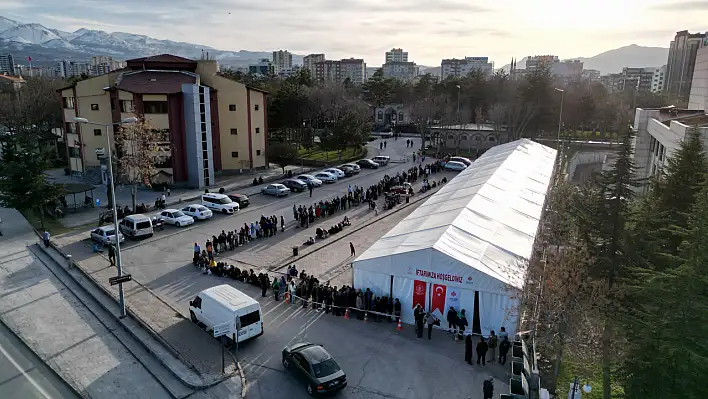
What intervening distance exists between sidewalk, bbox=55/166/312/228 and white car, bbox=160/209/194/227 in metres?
4.66

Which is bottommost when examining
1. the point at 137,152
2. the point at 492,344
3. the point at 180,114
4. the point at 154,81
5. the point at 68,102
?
the point at 492,344

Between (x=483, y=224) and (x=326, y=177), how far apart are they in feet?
79.9

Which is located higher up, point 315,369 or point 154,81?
point 154,81

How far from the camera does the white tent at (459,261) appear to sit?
15.9 m

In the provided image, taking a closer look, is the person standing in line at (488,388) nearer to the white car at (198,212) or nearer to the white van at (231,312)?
the white van at (231,312)

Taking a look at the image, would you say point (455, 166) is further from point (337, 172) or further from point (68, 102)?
point (68, 102)

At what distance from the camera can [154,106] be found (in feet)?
131

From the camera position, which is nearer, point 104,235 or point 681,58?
point 104,235

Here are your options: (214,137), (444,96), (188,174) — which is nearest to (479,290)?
(188,174)

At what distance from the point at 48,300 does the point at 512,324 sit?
60.2 feet

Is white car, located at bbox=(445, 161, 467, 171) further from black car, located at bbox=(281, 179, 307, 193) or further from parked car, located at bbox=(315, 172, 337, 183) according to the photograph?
black car, located at bbox=(281, 179, 307, 193)

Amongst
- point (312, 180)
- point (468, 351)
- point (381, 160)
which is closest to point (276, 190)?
point (312, 180)

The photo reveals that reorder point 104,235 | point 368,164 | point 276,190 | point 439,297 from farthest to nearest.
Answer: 1. point 368,164
2. point 276,190
3. point 104,235
4. point 439,297

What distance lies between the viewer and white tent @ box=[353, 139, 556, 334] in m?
15.9
